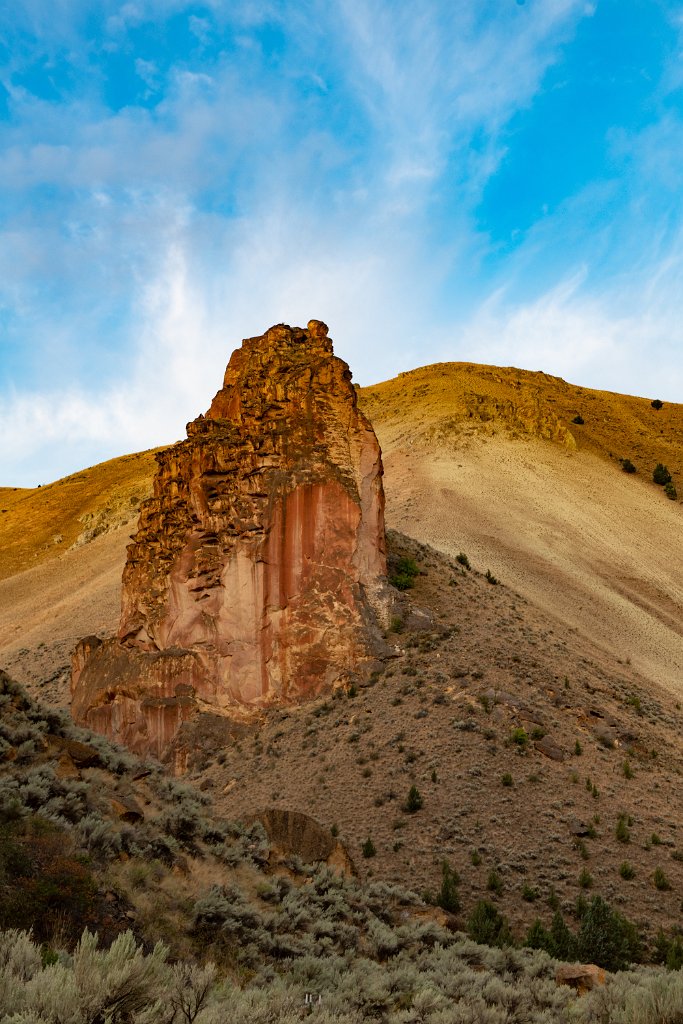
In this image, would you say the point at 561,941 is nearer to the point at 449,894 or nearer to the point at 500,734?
the point at 449,894

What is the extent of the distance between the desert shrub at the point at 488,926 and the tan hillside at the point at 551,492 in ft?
72.8

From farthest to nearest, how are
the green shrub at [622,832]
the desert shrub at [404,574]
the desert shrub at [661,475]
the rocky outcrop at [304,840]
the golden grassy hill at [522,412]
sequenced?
the golden grassy hill at [522,412]
the desert shrub at [661,475]
the desert shrub at [404,574]
the green shrub at [622,832]
the rocky outcrop at [304,840]

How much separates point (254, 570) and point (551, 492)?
142 ft

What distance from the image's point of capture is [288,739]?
67.4 ft

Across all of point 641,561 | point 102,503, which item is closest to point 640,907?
point 641,561

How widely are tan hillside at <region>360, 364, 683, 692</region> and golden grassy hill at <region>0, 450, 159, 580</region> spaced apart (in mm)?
32560

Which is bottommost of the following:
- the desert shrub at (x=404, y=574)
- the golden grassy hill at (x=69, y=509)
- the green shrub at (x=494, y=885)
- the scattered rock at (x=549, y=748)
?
the green shrub at (x=494, y=885)

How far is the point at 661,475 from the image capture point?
70.0m

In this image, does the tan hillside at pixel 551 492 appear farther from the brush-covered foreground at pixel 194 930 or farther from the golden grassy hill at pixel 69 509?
the golden grassy hill at pixel 69 509

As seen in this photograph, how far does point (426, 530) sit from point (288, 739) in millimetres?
26422

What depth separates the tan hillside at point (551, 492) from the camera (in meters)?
39.8

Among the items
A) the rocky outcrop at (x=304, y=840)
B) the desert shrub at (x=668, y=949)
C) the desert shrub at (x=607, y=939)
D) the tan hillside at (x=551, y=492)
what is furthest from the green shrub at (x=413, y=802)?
the tan hillside at (x=551, y=492)

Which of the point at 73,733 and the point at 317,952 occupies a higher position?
the point at 73,733

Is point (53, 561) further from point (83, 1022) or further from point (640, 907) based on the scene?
point (83, 1022)
